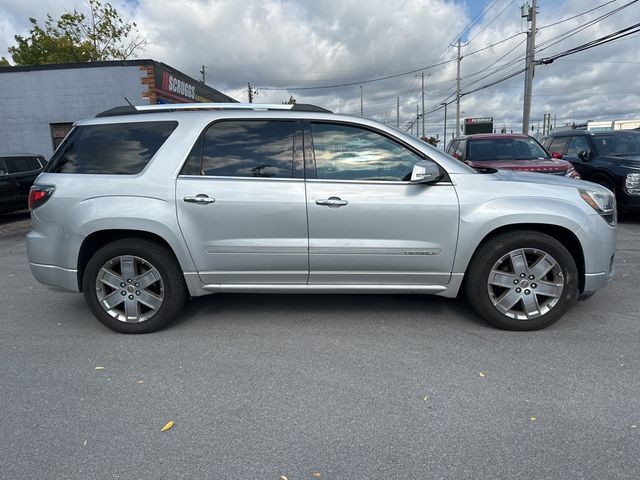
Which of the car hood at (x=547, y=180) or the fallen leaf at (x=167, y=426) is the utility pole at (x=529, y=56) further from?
the fallen leaf at (x=167, y=426)

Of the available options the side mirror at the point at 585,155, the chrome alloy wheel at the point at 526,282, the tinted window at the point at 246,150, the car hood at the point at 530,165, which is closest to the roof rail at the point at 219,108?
the tinted window at the point at 246,150

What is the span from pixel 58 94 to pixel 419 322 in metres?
15.0

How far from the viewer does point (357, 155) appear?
379 centimetres

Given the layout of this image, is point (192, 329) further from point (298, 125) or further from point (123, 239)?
point (298, 125)

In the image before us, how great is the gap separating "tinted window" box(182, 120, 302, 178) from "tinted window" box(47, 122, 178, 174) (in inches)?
14.5

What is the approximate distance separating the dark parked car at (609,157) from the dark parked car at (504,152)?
865mm

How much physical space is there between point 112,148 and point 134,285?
1.21 metres

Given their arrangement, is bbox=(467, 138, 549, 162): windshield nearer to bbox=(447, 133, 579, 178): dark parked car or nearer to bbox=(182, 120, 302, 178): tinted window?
bbox=(447, 133, 579, 178): dark parked car

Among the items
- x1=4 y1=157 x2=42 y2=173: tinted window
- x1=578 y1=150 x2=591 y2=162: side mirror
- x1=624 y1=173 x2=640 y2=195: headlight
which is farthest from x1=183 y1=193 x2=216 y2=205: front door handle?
x1=4 y1=157 x2=42 y2=173: tinted window

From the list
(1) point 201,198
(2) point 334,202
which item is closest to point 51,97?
(1) point 201,198

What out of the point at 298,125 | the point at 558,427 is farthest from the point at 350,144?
the point at 558,427

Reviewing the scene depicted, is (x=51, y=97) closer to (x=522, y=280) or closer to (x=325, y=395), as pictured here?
(x=325, y=395)

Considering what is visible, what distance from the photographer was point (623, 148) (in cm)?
939

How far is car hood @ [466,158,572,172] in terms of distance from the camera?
7.55m
